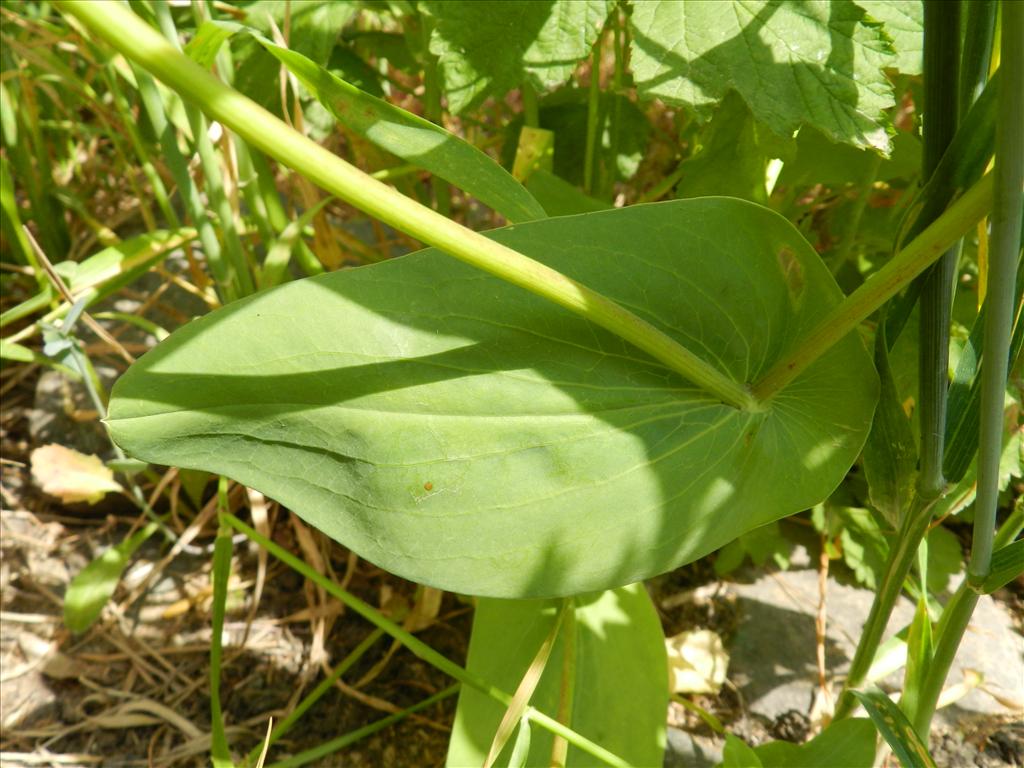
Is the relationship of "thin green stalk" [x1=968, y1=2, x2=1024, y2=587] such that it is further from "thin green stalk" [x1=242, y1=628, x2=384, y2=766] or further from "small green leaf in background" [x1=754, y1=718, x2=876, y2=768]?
"thin green stalk" [x1=242, y1=628, x2=384, y2=766]

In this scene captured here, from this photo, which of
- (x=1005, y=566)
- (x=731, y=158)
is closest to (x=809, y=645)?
(x=1005, y=566)

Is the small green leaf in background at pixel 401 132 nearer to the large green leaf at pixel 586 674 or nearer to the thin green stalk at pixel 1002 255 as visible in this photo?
the thin green stalk at pixel 1002 255

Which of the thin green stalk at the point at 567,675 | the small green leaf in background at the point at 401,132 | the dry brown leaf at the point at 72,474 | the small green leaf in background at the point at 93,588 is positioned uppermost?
the small green leaf in background at the point at 401,132

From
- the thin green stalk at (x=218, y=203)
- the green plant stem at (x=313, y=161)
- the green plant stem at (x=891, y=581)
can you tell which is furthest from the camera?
the thin green stalk at (x=218, y=203)

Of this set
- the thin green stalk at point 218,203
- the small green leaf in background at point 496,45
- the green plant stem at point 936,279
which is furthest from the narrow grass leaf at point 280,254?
the green plant stem at point 936,279

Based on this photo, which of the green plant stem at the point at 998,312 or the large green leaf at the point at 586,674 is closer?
the green plant stem at the point at 998,312

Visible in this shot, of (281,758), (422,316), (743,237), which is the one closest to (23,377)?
(281,758)

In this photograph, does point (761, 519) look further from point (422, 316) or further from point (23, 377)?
point (23, 377)
